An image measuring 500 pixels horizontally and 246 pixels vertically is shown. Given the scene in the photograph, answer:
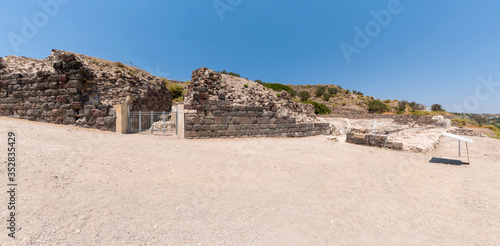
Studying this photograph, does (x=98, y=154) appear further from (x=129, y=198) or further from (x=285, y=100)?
(x=285, y=100)

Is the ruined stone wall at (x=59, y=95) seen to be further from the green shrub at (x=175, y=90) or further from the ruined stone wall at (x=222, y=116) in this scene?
the green shrub at (x=175, y=90)

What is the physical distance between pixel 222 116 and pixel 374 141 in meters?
8.11

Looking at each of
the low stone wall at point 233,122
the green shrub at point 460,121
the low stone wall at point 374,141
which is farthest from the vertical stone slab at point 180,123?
the green shrub at point 460,121

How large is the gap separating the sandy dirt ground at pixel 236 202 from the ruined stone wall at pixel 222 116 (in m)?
4.75

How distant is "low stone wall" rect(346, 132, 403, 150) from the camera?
780cm

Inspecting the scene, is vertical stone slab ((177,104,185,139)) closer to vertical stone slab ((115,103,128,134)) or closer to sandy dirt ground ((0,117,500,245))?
vertical stone slab ((115,103,128,134))

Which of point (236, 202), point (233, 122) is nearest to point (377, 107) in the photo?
point (233, 122)

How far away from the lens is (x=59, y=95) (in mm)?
10352

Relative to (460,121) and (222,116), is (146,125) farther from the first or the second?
(460,121)

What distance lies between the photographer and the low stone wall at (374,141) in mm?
7797

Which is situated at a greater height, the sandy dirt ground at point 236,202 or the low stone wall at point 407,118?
the low stone wall at point 407,118

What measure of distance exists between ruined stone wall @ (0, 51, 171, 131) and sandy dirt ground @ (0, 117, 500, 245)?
20.6 ft

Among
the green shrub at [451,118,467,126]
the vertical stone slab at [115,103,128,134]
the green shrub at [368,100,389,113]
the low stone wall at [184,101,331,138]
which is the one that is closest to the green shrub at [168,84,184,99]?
the vertical stone slab at [115,103,128,134]

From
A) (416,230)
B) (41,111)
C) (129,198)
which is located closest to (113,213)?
(129,198)
